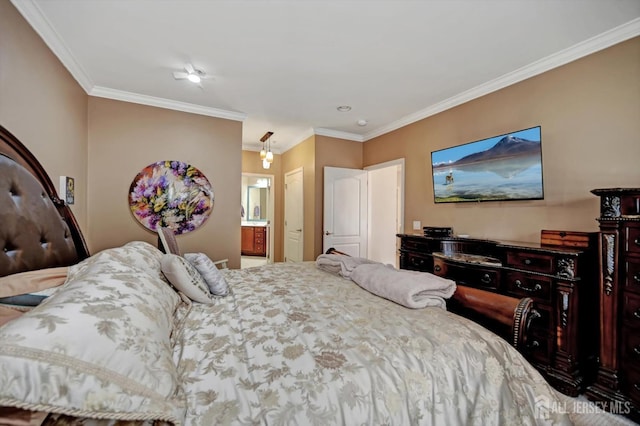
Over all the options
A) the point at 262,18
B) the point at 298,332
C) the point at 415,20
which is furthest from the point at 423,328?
the point at 262,18

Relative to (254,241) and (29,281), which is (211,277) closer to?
(29,281)

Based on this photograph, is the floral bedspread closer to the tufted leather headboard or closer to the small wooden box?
the tufted leather headboard

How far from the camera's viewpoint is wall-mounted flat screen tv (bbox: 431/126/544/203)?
2.48 m

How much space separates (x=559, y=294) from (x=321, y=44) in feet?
8.70

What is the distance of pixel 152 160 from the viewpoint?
339 centimetres

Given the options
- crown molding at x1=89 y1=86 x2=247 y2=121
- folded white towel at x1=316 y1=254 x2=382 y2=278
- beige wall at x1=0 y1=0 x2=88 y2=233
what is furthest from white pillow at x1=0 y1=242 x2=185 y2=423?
crown molding at x1=89 y1=86 x2=247 y2=121

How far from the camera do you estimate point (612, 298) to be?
1.77m

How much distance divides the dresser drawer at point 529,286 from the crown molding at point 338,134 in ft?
10.7

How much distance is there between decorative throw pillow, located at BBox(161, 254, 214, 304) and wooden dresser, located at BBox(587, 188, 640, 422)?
2.53 meters

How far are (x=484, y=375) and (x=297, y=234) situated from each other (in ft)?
13.2

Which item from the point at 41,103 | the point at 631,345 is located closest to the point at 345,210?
the point at 631,345

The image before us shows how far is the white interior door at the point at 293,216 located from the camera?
484 cm

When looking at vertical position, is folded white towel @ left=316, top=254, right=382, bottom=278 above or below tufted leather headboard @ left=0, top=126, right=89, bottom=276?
below

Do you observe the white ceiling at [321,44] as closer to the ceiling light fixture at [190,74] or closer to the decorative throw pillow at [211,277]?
the ceiling light fixture at [190,74]
